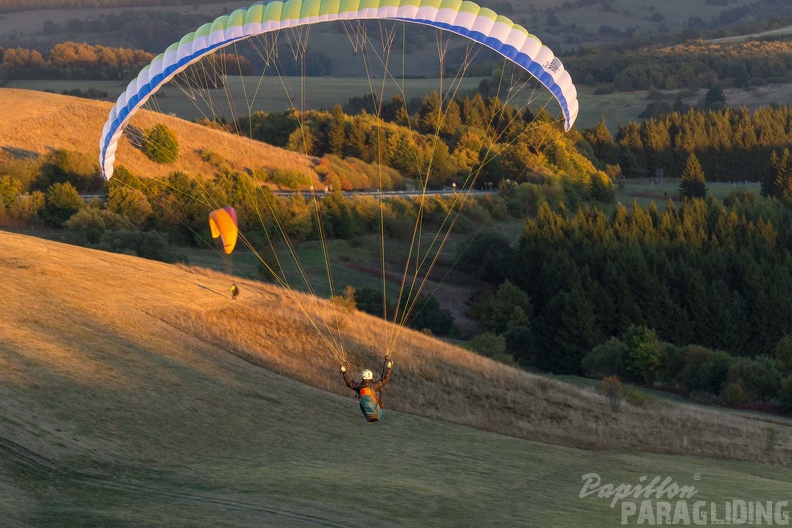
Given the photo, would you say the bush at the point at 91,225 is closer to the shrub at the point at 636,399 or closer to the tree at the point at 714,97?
the shrub at the point at 636,399

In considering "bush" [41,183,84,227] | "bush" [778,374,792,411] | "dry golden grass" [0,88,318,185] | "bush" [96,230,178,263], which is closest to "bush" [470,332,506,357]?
"bush" [778,374,792,411]

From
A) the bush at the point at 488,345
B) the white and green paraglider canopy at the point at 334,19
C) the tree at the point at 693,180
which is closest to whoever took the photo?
the white and green paraglider canopy at the point at 334,19

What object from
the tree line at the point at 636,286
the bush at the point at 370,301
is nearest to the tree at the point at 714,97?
the tree line at the point at 636,286

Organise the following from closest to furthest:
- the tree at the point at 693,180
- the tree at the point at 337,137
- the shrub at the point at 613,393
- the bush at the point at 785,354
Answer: the shrub at the point at 613,393 → the bush at the point at 785,354 → the tree at the point at 337,137 → the tree at the point at 693,180

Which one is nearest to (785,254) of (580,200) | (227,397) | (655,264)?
(655,264)

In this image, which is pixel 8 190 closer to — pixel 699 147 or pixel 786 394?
pixel 786 394
